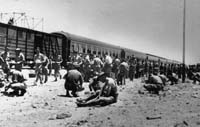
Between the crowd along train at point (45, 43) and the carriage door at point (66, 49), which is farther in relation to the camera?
the carriage door at point (66, 49)

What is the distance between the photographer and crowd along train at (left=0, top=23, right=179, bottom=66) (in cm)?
1892

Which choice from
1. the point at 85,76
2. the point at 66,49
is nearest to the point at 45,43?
the point at 66,49

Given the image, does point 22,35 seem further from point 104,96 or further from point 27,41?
point 104,96

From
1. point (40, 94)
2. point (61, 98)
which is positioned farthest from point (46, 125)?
point (40, 94)

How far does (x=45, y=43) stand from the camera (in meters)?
22.5

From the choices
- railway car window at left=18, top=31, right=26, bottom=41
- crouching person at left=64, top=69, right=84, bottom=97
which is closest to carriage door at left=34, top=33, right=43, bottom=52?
railway car window at left=18, top=31, right=26, bottom=41

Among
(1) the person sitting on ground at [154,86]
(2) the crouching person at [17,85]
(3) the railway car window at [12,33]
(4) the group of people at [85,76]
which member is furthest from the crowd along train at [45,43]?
(1) the person sitting on ground at [154,86]

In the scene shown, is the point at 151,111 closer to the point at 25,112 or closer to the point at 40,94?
the point at 25,112

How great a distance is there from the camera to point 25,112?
8.77 metres

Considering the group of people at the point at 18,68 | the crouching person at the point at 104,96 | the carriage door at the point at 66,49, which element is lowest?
the crouching person at the point at 104,96

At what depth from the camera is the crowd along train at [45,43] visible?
62.1 feet

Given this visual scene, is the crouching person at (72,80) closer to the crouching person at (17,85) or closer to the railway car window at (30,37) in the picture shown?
the crouching person at (17,85)

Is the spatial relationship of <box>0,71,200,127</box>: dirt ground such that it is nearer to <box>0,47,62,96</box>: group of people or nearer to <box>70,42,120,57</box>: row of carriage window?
<box>0,47,62,96</box>: group of people

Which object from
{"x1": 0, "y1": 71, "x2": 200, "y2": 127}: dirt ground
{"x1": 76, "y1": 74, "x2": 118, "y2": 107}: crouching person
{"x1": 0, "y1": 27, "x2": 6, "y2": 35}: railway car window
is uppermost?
{"x1": 0, "y1": 27, "x2": 6, "y2": 35}: railway car window
